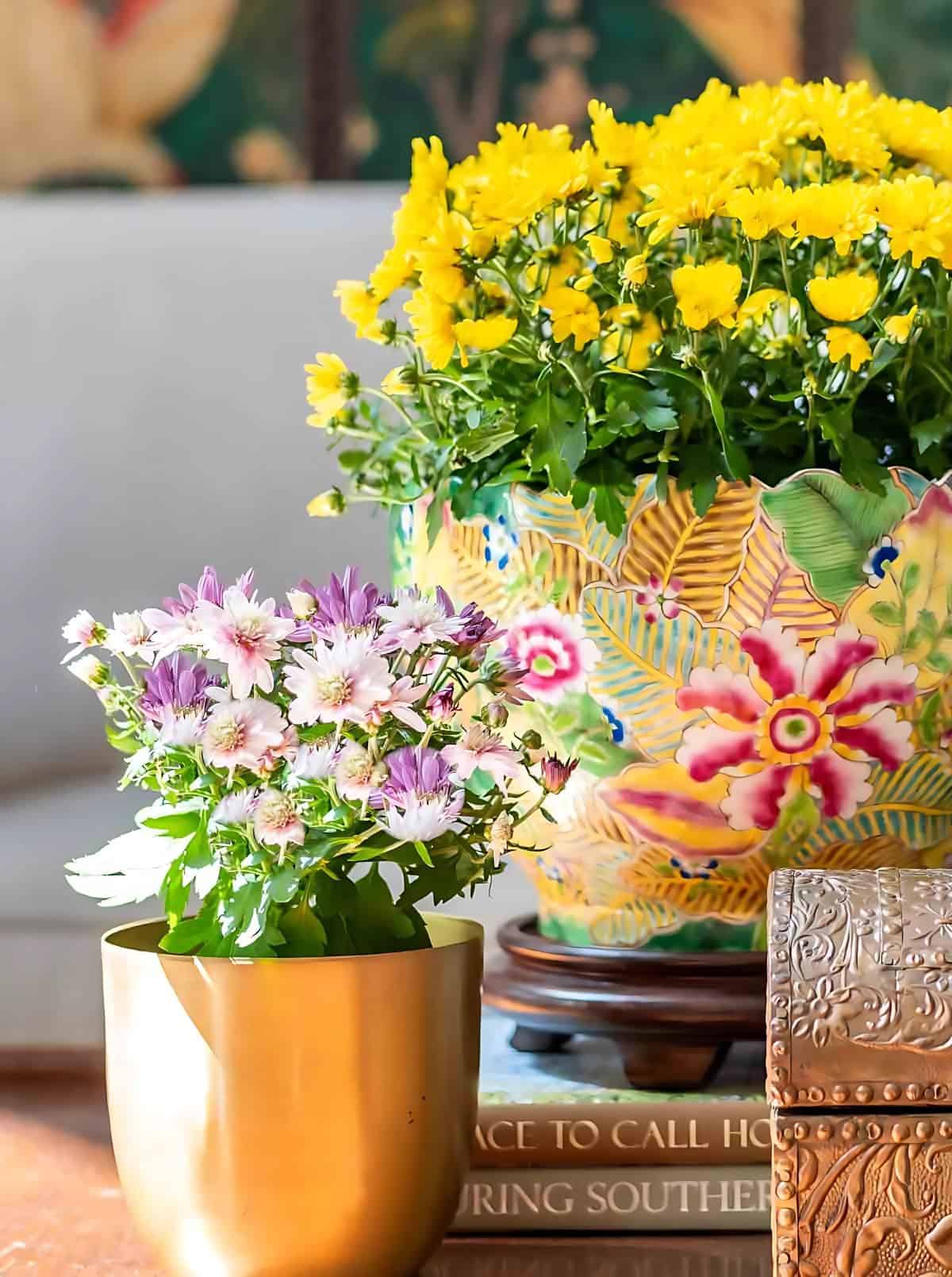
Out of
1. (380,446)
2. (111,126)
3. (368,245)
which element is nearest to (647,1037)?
(380,446)

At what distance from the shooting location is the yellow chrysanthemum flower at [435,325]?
0.44 meters

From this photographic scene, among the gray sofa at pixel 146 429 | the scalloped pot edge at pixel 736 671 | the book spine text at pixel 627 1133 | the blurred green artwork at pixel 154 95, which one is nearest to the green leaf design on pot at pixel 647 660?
the scalloped pot edge at pixel 736 671

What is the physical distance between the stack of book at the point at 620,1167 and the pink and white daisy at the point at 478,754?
0.12m

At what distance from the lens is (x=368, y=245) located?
94 centimetres

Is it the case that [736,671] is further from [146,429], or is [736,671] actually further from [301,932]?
Answer: [146,429]

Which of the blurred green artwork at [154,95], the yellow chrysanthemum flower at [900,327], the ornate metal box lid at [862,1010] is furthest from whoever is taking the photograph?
the blurred green artwork at [154,95]

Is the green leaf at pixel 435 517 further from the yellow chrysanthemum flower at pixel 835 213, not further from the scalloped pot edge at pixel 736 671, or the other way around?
the yellow chrysanthemum flower at pixel 835 213

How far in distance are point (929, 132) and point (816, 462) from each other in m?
0.12

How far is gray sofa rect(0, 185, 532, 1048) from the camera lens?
0.91 meters

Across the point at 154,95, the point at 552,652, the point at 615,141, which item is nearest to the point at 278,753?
the point at 552,652

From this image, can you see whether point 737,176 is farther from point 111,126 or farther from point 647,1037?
point 111,126

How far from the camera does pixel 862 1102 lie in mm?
333

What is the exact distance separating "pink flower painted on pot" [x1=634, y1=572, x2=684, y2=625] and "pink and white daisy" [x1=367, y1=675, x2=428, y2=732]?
10 centimetres

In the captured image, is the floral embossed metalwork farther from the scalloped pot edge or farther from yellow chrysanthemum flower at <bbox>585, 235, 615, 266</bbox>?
yellow chrysanthemum flower at <bbox>585, 235, 615, 266</bbox>
